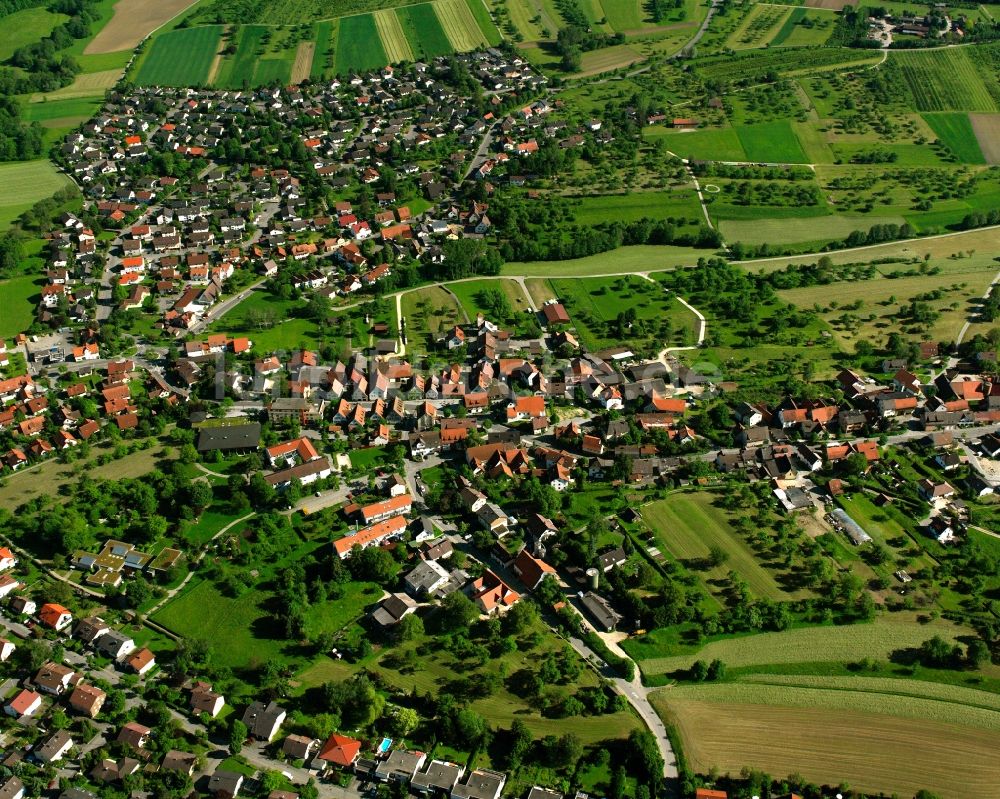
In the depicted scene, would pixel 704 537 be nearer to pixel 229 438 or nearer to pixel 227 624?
pixel 227 624

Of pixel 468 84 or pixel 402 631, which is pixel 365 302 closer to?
pixel 402 631

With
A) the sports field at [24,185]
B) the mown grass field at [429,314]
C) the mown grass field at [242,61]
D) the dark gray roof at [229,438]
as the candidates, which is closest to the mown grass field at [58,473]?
the dark gray roof at [229,438]

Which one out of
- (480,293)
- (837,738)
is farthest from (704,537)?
(480,293)

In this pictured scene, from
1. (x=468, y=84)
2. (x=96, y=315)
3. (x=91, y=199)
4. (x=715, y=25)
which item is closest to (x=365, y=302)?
(x=96, y=315)

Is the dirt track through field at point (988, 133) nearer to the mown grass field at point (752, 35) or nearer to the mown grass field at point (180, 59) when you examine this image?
the mown grass field at point (752, 35)

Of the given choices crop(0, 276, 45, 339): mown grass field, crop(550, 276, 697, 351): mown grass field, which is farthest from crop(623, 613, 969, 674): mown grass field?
crop(0, 276, 45, 339): mown grass field

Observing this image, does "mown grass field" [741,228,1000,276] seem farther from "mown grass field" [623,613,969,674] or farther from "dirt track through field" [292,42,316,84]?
"dirt track through field" [292,42,316,84]
